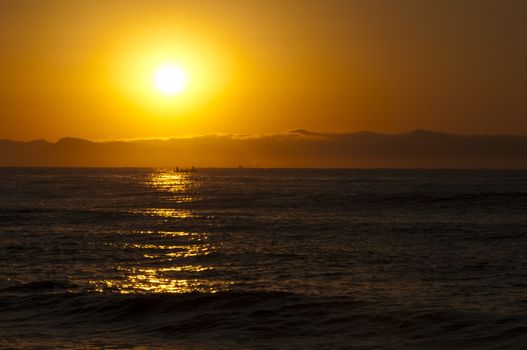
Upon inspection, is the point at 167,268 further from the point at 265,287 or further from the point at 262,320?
the point at 262,320

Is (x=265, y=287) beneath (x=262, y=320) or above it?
above

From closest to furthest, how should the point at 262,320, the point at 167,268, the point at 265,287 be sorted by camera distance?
1. the point at 262,320
2. the point at 265,287
3. the point at 167,268

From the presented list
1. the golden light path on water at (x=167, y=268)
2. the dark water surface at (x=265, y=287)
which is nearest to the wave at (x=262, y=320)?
the dark water surface at (x=265, y=287)

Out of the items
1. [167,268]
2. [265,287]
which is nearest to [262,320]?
[265,287]

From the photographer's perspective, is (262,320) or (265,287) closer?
(262,320)

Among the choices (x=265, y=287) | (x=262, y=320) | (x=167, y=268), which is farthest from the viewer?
(x=167, y=268)

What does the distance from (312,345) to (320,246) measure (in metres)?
19.2

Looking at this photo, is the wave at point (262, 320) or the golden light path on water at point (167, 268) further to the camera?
the golden light path on water at point (167, 268)

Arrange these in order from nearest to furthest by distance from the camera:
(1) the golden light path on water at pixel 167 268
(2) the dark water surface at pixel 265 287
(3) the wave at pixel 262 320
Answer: (3) the wave at pixel 262 320
(2) the dark water surface at pixel 265 287
(1) the golden light path on water at pixel 167 268

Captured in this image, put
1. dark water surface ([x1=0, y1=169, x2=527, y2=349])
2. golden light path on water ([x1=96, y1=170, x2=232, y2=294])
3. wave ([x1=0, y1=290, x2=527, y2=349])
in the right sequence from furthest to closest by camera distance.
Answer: golden light path on water ([x1=96, y1=170, x2=232, y2=294]) < dark water surface ([x1=0, y1=169, x2=527, y2=349]) < wave ([x1=0, y1=290, x2=527, y2=349])

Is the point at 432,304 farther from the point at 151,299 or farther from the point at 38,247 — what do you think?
the point at 38,247

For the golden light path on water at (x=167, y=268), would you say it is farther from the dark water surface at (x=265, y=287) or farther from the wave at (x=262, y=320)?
the wave at (x=262, y=320)

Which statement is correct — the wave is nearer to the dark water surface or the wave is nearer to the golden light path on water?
the dark water surface

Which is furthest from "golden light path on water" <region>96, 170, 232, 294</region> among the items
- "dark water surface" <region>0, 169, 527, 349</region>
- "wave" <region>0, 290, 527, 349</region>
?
"wave" <region>0, 290, 527, 349</region>
